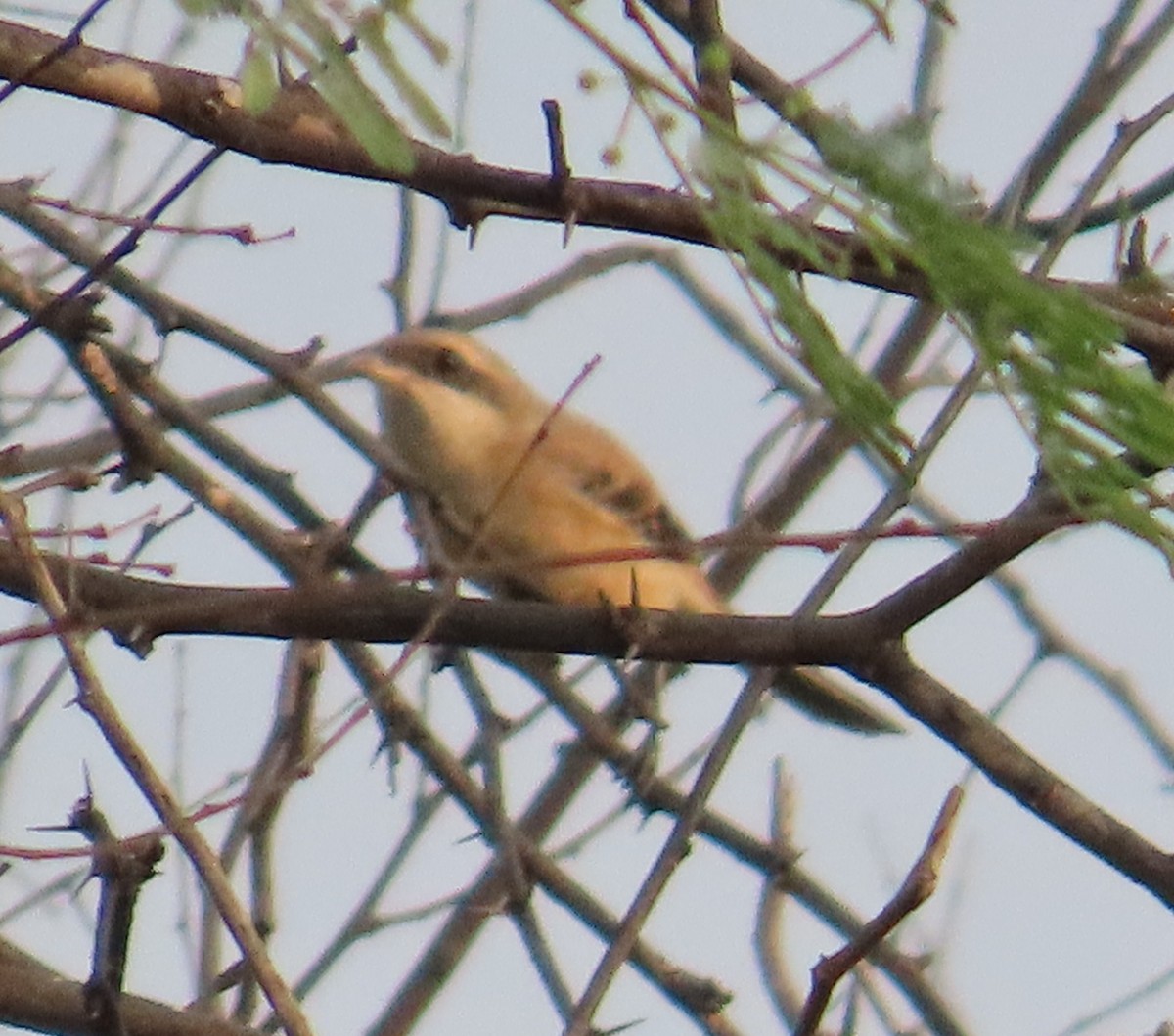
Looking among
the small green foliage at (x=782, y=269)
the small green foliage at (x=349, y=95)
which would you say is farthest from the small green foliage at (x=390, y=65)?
the small green foliage at (x=782, y=269)

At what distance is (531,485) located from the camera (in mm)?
5230

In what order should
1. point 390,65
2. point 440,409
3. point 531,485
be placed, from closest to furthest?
point 390,65, point 531,485, point 440,409

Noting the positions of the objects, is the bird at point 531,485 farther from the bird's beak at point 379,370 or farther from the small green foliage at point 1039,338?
the small green foliage at point 1039,338

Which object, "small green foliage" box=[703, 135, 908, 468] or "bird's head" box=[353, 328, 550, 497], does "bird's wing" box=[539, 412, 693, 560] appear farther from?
"small green foliage" box=[703, 135, 908, 468]

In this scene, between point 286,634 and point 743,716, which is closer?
point 286,634

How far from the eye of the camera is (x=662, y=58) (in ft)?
6.19

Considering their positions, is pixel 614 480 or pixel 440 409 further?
pixel 614 480

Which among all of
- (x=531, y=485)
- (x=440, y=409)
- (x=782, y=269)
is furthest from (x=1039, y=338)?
(x=440, y=409)

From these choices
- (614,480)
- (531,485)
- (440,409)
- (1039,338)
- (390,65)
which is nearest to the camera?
(390,65)

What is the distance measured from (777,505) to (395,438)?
0.99 metres

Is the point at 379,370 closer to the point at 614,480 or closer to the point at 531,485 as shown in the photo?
the point at 531,485

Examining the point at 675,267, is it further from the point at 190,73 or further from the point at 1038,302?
the point at 1038,302

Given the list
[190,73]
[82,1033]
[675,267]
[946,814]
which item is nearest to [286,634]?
[82,1033]

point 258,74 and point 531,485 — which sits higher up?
point 531,485
